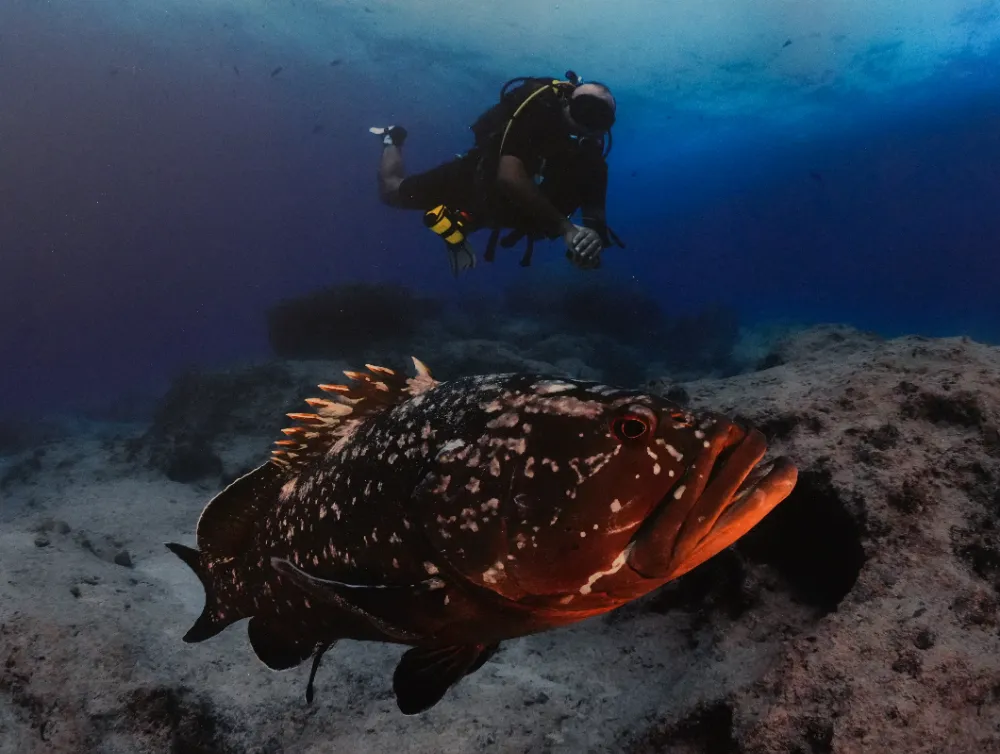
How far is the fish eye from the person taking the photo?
155cm

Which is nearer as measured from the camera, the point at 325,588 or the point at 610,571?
the point at 610,571

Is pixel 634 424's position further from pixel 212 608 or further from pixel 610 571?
pixel 212 608

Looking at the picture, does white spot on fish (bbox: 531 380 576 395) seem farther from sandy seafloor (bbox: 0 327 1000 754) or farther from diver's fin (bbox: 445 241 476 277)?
diver's fin (bbox: 445 241 476 277)

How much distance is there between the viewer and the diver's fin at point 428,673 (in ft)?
6.15

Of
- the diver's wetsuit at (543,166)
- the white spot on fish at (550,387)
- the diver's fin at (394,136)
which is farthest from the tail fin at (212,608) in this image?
the diver's fin at (394,136)

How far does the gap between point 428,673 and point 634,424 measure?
1.25 m

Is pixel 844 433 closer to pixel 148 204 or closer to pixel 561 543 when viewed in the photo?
pixel 561 543

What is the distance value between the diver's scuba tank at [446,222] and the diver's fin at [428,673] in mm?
7216

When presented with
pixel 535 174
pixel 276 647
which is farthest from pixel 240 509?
pixel 535 174

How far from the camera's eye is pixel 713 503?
141cm

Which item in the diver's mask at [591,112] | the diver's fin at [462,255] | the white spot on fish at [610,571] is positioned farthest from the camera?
the diver's fin at [462,255]

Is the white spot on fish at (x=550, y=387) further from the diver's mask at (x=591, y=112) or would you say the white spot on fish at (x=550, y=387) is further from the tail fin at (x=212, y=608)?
the diver's mask at (x=591, y=112)

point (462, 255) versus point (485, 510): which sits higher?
point (485, 510)

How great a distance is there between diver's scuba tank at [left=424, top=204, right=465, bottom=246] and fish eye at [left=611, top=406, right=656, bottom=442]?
23.8 ft
